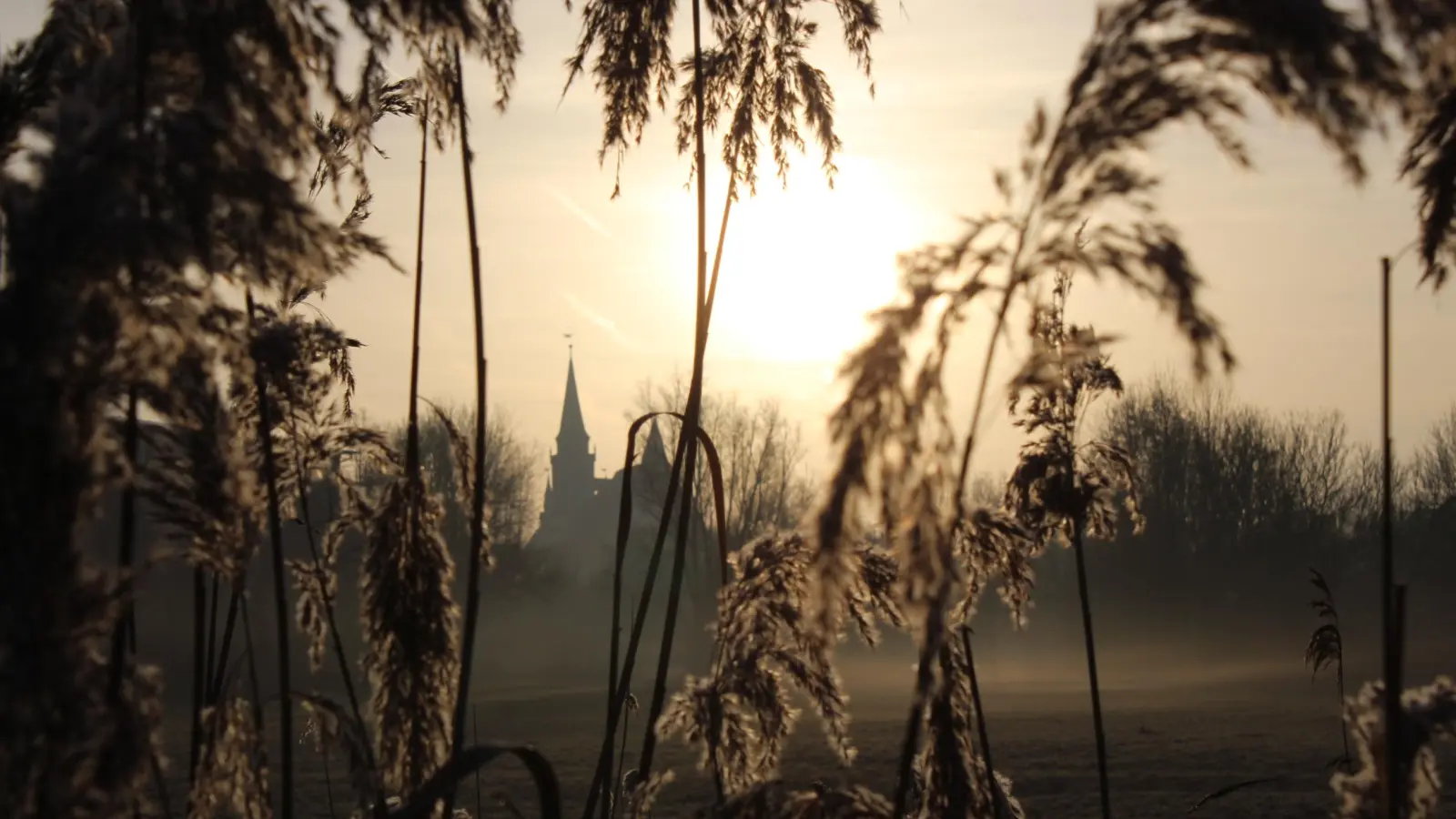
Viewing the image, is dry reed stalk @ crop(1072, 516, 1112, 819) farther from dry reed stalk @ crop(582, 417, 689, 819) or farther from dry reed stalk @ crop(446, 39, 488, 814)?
dry reed stalk @ crop(446, 39, 488, 814)

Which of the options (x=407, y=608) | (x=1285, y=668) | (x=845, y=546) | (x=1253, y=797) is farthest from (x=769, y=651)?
(x=1285, y=668)

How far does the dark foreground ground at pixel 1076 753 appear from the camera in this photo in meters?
17.7

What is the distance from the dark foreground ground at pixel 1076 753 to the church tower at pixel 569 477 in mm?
95248

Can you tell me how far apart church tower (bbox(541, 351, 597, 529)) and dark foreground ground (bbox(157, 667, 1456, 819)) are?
95248 millimetres

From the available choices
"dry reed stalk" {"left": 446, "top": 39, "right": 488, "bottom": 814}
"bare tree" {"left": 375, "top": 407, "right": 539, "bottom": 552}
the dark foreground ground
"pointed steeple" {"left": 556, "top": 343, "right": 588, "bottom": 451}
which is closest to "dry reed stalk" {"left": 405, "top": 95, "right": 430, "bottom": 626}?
"dry reed stalk" {"left": 446, "top": 39, "right": 488, "bottom": 814}

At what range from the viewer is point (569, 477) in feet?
447

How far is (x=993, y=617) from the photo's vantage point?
63656 mm

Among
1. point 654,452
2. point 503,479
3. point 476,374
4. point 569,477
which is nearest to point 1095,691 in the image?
point 476,374

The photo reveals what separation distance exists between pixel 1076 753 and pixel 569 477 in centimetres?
11452

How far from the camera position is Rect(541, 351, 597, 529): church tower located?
136 meters

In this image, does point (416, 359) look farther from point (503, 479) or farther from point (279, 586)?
point (503, 479)

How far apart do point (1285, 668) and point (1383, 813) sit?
171 feet

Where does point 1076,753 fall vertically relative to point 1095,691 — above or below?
below

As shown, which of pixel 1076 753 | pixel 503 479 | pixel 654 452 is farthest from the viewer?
pixel 503 479
